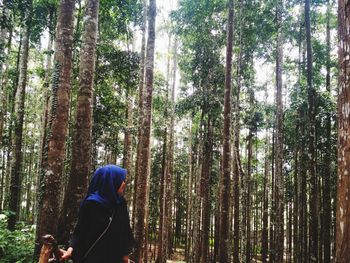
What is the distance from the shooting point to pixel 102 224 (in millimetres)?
3178

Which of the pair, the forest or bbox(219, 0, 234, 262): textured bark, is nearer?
the forest

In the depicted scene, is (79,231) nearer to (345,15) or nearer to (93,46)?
(345,15)

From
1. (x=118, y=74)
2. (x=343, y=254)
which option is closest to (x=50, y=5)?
(x=118, y=74)

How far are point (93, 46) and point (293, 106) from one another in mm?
11277

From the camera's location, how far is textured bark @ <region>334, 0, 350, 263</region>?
2883 mm

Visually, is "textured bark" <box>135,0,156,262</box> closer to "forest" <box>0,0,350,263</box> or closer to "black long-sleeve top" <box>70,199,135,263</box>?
"forest" <box>0,0,350,263</box>

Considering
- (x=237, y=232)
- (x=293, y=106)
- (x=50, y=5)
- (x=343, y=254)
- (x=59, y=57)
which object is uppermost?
(x=50, y=5)

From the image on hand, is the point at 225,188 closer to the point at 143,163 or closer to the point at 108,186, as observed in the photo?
the point at 143,163

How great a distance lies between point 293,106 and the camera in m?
15.5

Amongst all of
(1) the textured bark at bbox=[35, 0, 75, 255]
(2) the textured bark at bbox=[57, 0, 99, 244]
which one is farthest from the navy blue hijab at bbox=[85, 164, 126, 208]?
(1) the textured bark at bbox=[35, 0, 75, 255]

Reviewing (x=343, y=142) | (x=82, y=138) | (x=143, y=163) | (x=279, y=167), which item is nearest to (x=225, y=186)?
(x=143, y=163)

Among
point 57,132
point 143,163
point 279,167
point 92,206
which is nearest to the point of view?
point 92,206

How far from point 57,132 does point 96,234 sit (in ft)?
11.3

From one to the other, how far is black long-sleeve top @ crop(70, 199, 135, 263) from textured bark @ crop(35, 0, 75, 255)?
3.02 m
